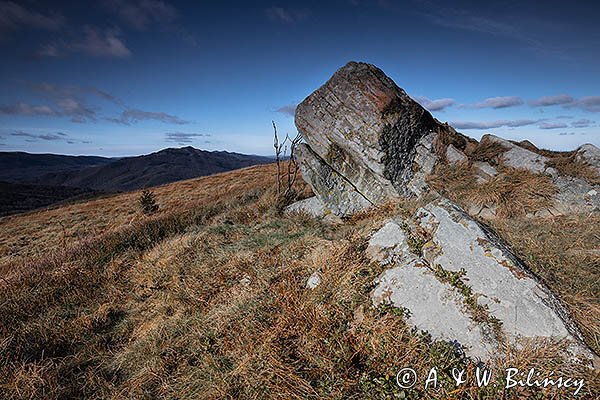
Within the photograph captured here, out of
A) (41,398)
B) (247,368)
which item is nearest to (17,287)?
(41,398)

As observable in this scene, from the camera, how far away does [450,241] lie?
4047 millimetres

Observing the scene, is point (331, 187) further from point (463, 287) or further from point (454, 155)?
point (463, 287)

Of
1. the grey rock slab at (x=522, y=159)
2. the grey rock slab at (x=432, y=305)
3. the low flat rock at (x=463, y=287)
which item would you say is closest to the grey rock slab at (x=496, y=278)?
the low flat rock at (x=463, y=287)

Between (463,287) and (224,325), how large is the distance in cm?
339

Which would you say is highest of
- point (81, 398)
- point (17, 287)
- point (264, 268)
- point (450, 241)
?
point (450, 241)

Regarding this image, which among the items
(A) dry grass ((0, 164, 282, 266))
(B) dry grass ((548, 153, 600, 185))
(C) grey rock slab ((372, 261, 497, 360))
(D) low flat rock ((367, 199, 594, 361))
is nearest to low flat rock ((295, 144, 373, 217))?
(D) low flat rock ((367, 199, 594, 361))

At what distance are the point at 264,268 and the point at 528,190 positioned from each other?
21.5 feet

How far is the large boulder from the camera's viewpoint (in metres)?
7.82

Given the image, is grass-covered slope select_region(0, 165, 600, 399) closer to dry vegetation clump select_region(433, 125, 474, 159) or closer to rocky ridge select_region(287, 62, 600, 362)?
rocky ridge select_region(287, 62, 600, 362)

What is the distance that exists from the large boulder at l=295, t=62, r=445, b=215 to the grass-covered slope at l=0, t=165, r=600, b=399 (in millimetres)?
1243

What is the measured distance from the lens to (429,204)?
488cm

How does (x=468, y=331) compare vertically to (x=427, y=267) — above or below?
below

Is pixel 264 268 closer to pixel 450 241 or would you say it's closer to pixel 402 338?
pixel 402 338

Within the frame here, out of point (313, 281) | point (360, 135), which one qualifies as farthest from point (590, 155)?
point (313, 281)
